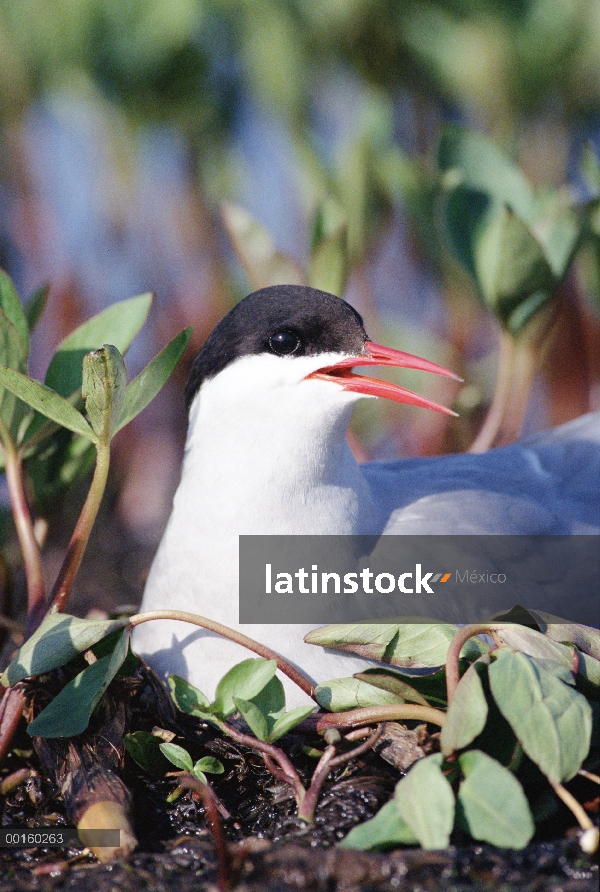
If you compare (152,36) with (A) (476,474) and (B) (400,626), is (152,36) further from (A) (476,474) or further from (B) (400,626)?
(B) (400,626)

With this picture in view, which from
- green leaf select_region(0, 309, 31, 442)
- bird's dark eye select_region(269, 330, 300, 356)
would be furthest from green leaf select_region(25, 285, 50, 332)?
bird's dark eye select_region(269, 330, 300, 356)

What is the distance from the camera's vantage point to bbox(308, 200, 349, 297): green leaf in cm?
192

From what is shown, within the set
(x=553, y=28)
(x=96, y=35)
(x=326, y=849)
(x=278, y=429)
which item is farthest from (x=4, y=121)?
(x=326, y=849)

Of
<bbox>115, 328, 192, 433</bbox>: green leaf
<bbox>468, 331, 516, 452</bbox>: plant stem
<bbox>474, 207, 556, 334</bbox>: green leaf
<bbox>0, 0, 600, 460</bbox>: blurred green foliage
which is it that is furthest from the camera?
<bbox>0, 0, 600, 460</bbox>: blurred green foliage

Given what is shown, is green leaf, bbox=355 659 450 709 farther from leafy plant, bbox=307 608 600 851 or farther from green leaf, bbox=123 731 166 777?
green leaf, bbox=123 731 166 777

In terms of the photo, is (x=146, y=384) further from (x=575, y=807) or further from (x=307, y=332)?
(x=575, y=807)

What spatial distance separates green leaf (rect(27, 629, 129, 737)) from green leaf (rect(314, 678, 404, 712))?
0.27m

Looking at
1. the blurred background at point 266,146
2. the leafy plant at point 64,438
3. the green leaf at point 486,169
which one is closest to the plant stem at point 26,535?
the leafy plant at point 64,438

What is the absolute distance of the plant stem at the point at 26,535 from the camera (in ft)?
4.65

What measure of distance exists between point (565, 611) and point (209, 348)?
0.81 metres

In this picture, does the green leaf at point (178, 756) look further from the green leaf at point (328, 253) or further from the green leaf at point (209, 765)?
the green leaf at point (328, 253)

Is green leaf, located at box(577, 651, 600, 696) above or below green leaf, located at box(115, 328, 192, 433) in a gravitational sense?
below

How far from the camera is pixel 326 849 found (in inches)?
39.4

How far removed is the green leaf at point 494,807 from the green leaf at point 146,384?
0.69m
